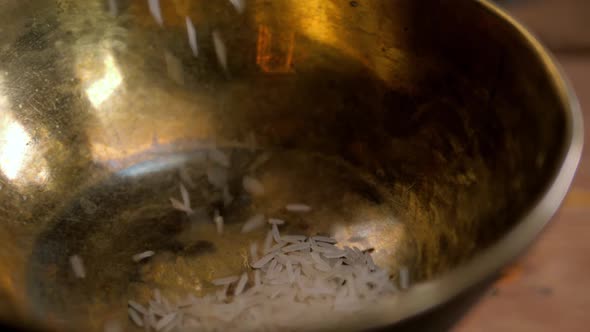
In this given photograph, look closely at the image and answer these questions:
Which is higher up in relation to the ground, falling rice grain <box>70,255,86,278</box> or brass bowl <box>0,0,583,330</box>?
brass bowl <box>0,0,583,330</box>

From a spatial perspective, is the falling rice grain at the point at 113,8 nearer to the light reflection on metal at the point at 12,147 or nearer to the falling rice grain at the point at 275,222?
the light reflection on metal at the point at 12,147

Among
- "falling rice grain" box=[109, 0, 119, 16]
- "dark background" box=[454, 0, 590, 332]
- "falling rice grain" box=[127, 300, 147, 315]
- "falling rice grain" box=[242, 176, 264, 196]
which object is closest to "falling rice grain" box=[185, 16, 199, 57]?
"falling rice grain" box=[109, 0, 119, 16]

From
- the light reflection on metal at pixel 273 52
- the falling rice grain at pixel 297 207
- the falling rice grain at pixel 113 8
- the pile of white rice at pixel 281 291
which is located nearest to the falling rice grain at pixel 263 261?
the pile of white rice at pixel 281 291

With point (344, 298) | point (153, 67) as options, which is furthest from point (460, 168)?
point (153, 67)

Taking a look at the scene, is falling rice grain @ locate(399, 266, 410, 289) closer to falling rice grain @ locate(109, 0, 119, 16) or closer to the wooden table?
the wooden table

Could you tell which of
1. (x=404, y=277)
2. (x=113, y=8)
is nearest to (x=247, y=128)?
(x=113, y=8)

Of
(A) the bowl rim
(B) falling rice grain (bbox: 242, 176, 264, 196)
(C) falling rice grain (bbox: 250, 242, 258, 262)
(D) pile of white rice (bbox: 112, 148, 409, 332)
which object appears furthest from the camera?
(B) falling rice grain (bbox: 242, 176, 264, 196)

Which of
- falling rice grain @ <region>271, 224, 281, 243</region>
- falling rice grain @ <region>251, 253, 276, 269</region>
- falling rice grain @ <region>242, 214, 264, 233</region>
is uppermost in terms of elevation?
falling rice grain @ <region>251, 253, 276, 269</region>

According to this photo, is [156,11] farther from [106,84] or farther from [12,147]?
[12,147]

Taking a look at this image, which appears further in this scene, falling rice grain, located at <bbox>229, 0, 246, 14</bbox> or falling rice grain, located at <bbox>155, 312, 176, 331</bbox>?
falling rice grain, located at <bbox>229, 0, 246, 14</bbox>
